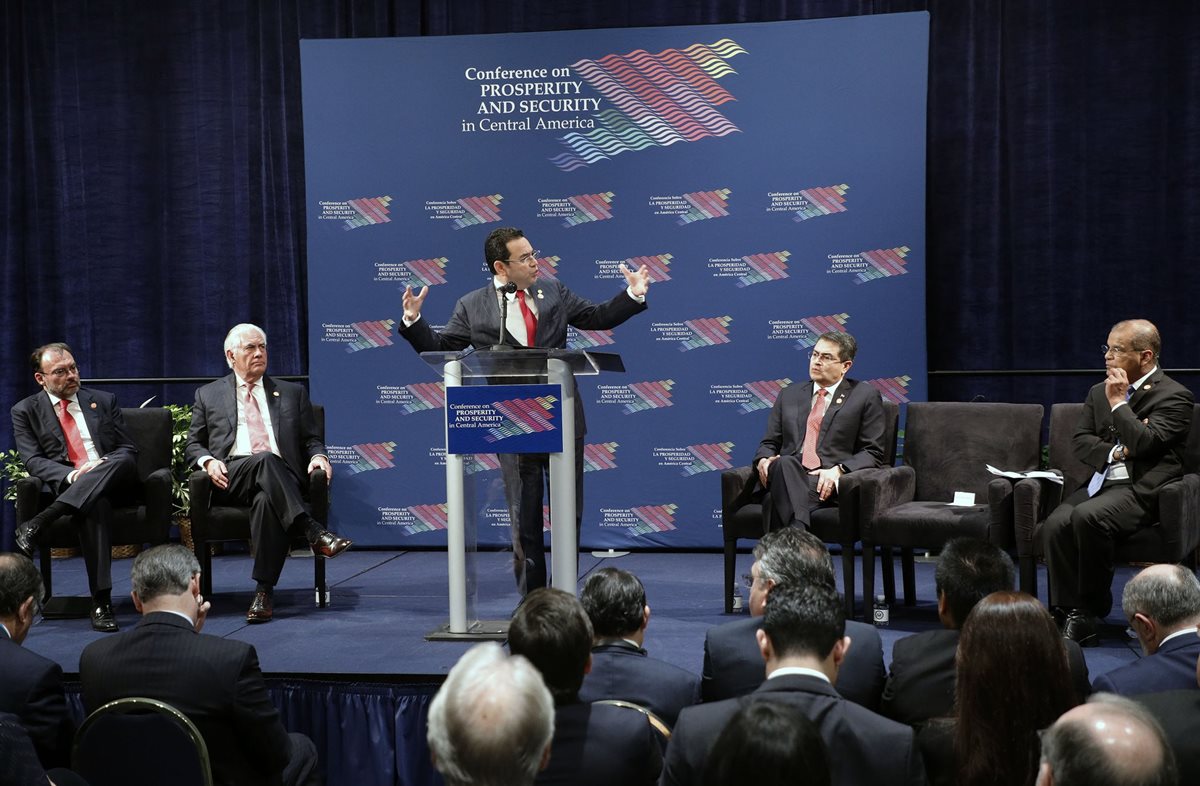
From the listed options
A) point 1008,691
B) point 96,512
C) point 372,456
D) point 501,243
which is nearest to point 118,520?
point 96,512

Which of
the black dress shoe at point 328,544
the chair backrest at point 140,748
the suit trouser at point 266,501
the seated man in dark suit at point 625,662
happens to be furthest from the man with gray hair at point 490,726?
the suit trouser at point 266,501

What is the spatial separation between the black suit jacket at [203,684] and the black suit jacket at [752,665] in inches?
43.2

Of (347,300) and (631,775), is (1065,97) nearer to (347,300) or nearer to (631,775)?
(347,300)

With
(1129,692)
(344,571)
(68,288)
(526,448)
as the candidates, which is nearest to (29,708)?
(526,448)

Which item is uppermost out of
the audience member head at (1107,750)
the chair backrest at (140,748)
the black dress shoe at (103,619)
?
the audience member head at (1107,750)

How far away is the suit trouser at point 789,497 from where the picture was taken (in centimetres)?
549

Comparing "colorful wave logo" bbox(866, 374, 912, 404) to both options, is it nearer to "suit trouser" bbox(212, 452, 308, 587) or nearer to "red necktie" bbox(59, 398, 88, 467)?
"suit trouser" bbox(212, 452, 308, 587)

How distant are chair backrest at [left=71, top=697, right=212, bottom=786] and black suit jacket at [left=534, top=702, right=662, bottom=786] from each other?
2.85 feet

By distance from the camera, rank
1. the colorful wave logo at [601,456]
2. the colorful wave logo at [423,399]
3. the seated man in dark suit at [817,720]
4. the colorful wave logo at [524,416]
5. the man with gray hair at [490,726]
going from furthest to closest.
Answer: the colorful wave logo at [423,399], the colorful wave logo at [601,456], the colorful wave logo at [524,416], the seated man in dark suit at [817,720], the man with gray hair at [490,726]

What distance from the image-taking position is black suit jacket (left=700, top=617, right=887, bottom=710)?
3.14 m

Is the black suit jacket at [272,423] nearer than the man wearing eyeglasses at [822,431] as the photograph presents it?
No

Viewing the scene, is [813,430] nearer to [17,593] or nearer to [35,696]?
[17,593]

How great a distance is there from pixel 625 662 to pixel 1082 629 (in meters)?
2.63

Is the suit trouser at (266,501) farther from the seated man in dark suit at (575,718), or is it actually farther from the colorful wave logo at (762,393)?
the seated man in dark suit at (575,718)
